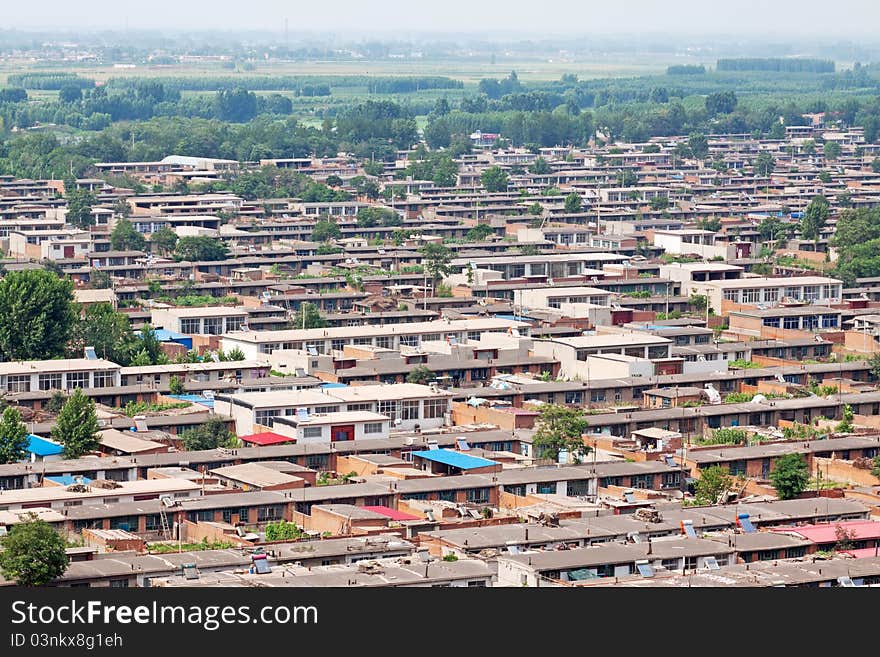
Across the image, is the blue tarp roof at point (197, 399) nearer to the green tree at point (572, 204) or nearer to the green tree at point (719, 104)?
the green tree at point (572, 204)

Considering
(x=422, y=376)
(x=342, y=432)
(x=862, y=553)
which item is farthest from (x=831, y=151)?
(x=862, y=553)

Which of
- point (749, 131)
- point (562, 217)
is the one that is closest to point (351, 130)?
point (749, 131)

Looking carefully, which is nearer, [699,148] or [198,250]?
[198,250]

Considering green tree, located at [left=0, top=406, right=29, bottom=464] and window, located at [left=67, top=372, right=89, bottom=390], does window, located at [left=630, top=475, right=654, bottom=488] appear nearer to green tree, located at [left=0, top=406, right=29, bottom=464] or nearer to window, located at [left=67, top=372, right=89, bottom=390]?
green tree, located at [left=0, top=406, right=29, bottom=464]

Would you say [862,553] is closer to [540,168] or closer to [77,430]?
[77,430]

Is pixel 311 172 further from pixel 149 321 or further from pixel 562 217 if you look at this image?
pixel 149 321

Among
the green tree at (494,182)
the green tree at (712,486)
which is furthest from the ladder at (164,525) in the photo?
the green tree at (494,182)
